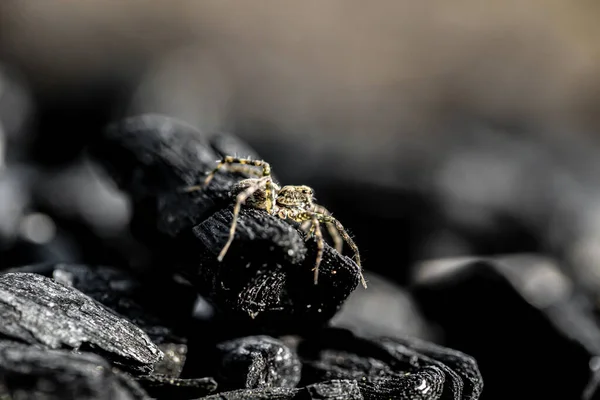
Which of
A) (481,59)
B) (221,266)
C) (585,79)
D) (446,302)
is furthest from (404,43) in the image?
(221,266)

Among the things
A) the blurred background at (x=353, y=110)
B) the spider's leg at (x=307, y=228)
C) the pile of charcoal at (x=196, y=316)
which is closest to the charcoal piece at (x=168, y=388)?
the pile of charcoal at (x=196, y=316)

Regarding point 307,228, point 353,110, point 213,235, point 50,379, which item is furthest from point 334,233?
point 353,110

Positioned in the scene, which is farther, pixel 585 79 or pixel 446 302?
pixel 585 79

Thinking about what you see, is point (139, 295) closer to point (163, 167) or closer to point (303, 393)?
point (163, 167)

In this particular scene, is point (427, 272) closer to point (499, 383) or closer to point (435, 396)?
point (499, 383)

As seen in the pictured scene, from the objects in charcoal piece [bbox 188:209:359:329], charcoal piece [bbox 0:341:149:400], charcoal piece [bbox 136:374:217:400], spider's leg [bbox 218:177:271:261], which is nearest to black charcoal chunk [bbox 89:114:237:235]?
spider's leg [bbox 218:177:271:261]

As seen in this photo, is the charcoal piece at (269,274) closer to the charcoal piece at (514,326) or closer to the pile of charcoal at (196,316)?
the pile of charcoal at (196,316)
